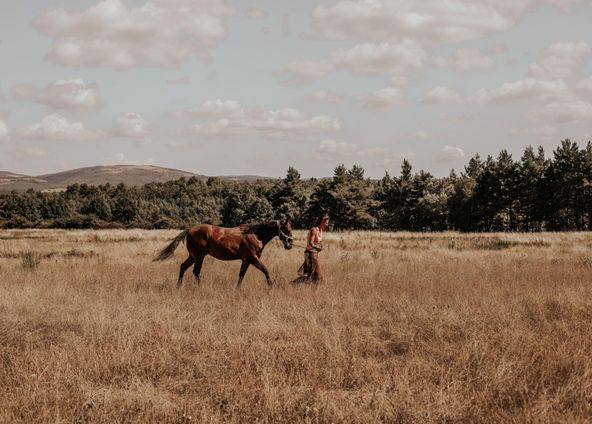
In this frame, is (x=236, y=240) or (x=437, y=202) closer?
(x=236, y=240)

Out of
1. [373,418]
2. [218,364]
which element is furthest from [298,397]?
[218,364]

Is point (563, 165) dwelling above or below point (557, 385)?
above

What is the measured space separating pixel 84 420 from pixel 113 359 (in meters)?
1.42

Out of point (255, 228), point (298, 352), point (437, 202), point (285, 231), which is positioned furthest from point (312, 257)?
point (437, 202)

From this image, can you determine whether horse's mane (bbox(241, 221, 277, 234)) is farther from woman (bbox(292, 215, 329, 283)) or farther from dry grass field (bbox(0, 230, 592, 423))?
dry grass field (bbox(0, 230, 592, 423))

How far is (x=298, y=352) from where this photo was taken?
237 inches

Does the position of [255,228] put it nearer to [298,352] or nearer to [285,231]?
[285,231]

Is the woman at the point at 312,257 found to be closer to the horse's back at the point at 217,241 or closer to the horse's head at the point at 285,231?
the horse's head at the point at 285,231

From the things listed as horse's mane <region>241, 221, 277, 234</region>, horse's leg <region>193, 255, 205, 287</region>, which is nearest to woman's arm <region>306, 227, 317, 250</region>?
horse's mane <region>241, 221, 277, 234</region>

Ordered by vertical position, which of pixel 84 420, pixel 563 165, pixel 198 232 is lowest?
pixel 84 420

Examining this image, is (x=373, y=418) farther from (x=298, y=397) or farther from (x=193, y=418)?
(x=193, y=418)

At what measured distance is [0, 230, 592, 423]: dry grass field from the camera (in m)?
4.44

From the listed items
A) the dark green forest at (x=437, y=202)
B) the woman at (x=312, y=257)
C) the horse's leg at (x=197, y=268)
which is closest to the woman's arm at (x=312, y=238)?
the woman at (x=312, y=257)

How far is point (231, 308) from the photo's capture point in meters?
8.91
